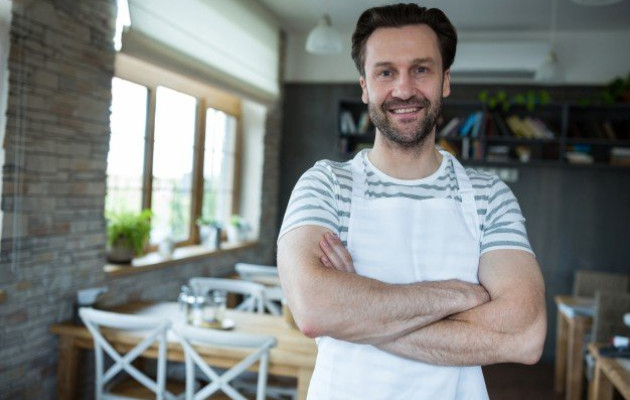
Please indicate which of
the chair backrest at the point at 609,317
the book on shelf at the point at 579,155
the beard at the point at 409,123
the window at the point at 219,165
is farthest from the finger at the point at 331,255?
the book on shelf at the point at 579,155

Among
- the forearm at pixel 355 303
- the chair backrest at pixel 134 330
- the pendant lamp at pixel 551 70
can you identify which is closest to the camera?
the forearm at pixel 355 303

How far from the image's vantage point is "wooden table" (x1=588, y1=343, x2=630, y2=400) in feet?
7.34

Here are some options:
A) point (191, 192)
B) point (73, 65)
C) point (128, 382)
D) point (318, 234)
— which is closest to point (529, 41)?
point (191, 192)

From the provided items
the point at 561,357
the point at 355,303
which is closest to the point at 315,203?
the point at 355,303

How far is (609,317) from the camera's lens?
350 centimetres

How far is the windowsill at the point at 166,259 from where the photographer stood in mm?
3429

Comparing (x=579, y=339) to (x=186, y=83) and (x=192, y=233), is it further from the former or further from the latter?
(x=186, y=83)

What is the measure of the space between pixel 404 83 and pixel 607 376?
1.83 m

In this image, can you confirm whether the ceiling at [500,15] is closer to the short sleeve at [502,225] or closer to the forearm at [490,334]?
the short sleeve at [502,225]

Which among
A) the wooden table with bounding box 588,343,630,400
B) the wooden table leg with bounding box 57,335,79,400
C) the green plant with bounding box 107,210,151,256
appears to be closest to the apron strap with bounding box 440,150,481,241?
the wooden table with bounding box 588,343,630,400

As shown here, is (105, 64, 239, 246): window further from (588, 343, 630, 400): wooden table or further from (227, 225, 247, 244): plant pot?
(588, 343, 630, 400): wooden table

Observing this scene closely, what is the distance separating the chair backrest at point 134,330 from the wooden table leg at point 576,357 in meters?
2.55

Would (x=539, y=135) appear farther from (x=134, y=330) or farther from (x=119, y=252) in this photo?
(x=134, y=330)

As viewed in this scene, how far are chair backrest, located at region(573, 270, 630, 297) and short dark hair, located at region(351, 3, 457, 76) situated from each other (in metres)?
3.85
